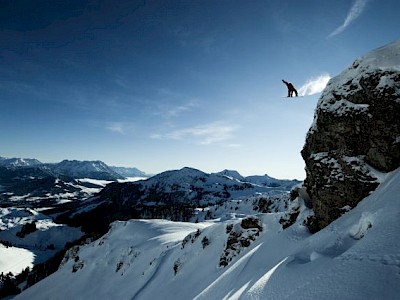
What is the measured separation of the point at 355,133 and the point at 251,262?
448 inches

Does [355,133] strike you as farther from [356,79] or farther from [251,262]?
[251,262]

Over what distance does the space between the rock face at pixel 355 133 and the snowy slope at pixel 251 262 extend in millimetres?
1491

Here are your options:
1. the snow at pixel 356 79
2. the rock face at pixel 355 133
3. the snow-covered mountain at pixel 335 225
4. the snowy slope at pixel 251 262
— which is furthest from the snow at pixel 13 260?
the snow at pixel 356 79

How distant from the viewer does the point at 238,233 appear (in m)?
33.2

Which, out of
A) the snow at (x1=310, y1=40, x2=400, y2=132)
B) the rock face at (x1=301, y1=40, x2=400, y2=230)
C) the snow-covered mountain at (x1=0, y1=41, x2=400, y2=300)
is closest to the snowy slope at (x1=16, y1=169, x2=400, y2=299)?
the snow-covered mountain at (x1=0, y1=41, x2=400, y2=300)

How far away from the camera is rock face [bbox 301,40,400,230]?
1564 centimetres

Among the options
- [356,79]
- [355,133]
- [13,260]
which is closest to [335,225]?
[355,133]

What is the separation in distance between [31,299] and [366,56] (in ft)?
296

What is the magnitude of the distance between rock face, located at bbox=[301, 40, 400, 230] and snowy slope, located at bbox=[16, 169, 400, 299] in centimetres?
149

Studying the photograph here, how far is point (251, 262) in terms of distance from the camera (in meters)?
18.8

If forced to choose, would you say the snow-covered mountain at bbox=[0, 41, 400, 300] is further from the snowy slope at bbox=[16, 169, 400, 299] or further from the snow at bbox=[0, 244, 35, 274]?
the snow at bbox=[0, 244, 35, 274]

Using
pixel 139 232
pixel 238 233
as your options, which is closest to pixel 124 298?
pixel 238 233

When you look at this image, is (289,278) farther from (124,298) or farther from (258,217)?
(124,298)

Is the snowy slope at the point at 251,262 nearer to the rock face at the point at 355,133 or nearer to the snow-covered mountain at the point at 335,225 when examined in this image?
the snow-covered mountain at the point at 335,225
